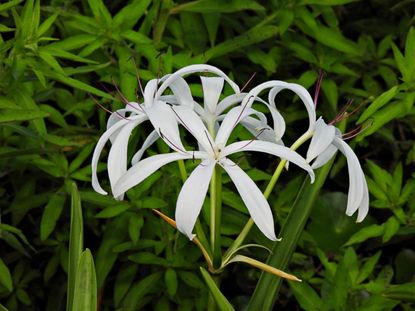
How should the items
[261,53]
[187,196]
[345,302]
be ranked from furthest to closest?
[261,53] < [345,302] < [187,196]

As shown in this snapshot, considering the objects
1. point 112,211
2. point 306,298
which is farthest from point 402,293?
point 112,211

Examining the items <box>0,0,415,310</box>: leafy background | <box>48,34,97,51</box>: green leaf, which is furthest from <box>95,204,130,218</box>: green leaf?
<box>48,34,97,51</box>: green leaf

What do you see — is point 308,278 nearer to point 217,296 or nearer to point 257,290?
point 257,290

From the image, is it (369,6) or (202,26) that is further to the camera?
(369,6)

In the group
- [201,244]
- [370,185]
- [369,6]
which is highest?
[369,6]

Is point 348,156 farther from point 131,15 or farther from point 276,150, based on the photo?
point 131,15

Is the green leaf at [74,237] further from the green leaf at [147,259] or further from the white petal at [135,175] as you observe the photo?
the green leaf at [147,259]

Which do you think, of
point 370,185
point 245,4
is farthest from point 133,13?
point 370,185
